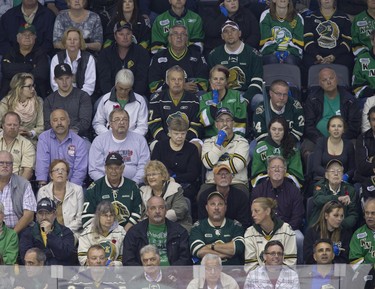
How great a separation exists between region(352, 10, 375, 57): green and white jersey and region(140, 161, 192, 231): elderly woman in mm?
3517

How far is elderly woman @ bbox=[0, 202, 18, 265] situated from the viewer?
47.3 ft

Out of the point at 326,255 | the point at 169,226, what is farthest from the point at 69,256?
the point at 326,255

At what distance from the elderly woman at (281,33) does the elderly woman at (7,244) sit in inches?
166

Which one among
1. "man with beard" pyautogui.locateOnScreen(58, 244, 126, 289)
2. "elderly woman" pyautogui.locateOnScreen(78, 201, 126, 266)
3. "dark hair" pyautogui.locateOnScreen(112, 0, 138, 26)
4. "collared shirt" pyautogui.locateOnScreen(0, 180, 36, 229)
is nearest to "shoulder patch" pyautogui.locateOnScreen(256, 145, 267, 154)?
"elderly woman" pyautogui.locateOnScreen(78, 201, 126, 266)

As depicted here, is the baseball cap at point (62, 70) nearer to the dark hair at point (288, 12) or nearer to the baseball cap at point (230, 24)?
the baseball cap at point (230, 24)

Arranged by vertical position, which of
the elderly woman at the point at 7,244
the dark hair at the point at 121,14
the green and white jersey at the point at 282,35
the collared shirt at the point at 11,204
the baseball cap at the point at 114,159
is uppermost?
the dark hair at the point at 121,14

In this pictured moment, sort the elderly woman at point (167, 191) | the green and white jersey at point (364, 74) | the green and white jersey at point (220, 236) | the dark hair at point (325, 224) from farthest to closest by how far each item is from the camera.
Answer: the green and white jersey at point (364, 74) → the elderly woman at point (167, 191) → the dark hair at point (325, 224) → the green and white jersey at point (220, 236)

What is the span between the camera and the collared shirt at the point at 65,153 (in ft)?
51.3

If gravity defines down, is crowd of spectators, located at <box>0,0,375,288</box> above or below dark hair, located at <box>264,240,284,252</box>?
above

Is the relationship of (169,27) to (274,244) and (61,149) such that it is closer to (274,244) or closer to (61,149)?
(61,149)

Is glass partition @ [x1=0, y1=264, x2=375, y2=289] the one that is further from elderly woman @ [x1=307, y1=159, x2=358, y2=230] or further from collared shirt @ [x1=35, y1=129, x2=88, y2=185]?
collared shirt @ [x1=35, y1=129, x2=88, y2=185]

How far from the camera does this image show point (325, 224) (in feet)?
48.4

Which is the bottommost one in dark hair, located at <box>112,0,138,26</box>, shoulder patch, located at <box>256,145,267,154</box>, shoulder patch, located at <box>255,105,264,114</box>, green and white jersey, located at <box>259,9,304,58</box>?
shoulder patch, located at <box>256,145,267,154</box>

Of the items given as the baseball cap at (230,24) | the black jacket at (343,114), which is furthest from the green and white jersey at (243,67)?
the black jacket at (343,114)
